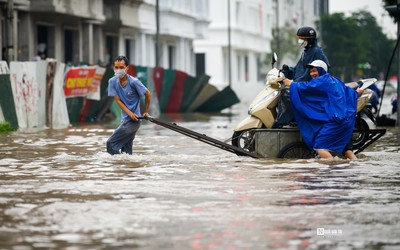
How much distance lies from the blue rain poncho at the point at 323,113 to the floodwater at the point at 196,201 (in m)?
0.34

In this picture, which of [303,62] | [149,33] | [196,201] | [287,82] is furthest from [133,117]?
[149,33]

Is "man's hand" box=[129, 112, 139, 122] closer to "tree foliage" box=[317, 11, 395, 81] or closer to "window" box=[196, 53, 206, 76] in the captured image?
"window" box=[196, 53, 206, 76]

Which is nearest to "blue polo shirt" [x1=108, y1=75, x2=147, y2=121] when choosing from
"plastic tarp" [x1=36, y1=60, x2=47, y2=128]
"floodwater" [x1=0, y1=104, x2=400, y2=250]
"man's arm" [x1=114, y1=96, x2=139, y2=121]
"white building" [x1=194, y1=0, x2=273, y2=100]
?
"man's arm" [x1=114, y1=96, x2=139, y2=121]

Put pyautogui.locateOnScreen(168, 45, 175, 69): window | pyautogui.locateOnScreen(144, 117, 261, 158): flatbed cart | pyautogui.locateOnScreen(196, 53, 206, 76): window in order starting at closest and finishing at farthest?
1. pyautogui.locateOnScreen(144, 117, 261, 158): flatbed cart
2. pyautogui.locateOnScreen(168, 45, 175, 69): window
3. pyautogui.locateOnScreen(196, 53, 206, 76): window

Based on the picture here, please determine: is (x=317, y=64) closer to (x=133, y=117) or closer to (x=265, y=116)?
(x=265, y=116)

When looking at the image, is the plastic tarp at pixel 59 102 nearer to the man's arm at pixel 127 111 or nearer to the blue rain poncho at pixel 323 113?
the man's arm at pixel 127 111

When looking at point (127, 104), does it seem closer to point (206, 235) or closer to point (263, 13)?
point (206, 235)

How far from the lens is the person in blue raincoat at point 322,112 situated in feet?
54.7

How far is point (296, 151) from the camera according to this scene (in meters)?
17.1

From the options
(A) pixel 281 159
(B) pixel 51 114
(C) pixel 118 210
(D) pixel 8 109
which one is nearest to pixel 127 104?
(A) pixel 281 159

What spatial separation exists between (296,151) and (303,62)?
132cm

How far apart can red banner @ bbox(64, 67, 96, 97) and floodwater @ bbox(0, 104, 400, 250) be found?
11.8 m

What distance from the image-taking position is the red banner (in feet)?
103

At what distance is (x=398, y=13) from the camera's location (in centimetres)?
2569
